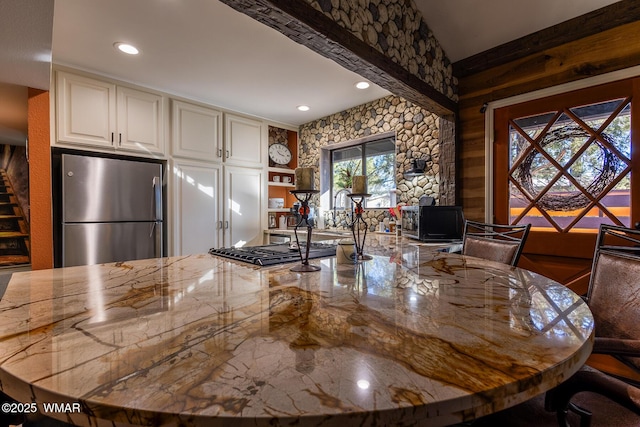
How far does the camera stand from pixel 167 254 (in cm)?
328

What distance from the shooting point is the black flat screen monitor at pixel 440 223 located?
8.30 feet

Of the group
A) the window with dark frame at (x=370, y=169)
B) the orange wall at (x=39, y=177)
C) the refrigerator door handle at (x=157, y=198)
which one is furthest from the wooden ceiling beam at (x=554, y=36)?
the orange wall at (x=39, y=177)

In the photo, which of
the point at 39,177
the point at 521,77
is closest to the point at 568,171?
the point at 521,77

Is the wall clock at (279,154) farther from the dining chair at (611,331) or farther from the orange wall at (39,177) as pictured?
the dining chair at (611,331)

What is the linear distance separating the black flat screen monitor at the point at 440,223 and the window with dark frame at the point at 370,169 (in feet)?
3.27

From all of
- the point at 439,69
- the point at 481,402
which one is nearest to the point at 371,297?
the point at 481,402

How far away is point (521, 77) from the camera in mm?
2449

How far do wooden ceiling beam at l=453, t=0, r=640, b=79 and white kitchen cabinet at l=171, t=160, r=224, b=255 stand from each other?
2999mm

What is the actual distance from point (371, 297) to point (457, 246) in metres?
1.79

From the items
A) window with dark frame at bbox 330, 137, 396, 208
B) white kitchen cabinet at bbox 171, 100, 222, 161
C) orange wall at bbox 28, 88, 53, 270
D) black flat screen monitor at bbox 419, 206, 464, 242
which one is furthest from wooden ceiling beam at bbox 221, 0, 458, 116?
white kitchen cabinet at bbox 171, 100, 222, 161

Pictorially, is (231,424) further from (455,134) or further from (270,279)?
(455,134)

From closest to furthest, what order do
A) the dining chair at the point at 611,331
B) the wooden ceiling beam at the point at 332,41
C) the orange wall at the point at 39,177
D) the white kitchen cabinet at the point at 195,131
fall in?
the dining chair at the point at 611,331 → the wooden ceiling beam at the point at 332,41 → the orange wall at the point at 39,177 → the white kitchen cabinet at the point at 195,131

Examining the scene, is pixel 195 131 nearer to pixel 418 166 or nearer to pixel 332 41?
pixel 332 41

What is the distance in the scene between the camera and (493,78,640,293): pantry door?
202cm
